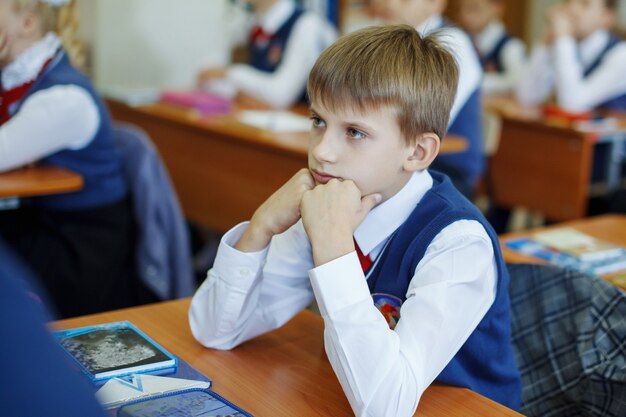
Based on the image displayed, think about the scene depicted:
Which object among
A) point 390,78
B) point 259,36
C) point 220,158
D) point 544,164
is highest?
point 390,78

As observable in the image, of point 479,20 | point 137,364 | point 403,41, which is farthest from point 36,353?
point 479,20

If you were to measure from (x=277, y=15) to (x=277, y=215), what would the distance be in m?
3.01

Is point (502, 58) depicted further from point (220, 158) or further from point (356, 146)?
point (356, 146)

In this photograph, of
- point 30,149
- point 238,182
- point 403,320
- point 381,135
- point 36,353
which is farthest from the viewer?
point 238,182

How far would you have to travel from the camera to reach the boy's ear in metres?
1.37

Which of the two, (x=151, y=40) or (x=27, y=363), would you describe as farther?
(x=151, y=40)

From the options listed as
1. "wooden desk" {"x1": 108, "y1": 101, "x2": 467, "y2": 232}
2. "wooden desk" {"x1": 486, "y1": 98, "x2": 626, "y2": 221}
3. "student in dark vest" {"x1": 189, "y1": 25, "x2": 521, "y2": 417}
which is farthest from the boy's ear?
"wooden desk" {"x1": 486, "y1": 98, "x2": 626, "y2": 221}

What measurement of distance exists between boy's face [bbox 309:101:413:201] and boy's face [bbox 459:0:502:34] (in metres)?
4.79

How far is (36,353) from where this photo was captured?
59 centimetres

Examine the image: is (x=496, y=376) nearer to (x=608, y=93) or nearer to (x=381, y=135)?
(x=381, y=135)

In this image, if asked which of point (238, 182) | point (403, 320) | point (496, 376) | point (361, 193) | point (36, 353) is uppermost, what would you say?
point (36, 353)

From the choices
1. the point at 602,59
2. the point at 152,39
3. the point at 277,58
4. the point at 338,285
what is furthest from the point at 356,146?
the point at 602,59

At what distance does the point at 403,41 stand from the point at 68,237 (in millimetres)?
1346

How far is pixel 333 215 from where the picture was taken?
1.25 metres
